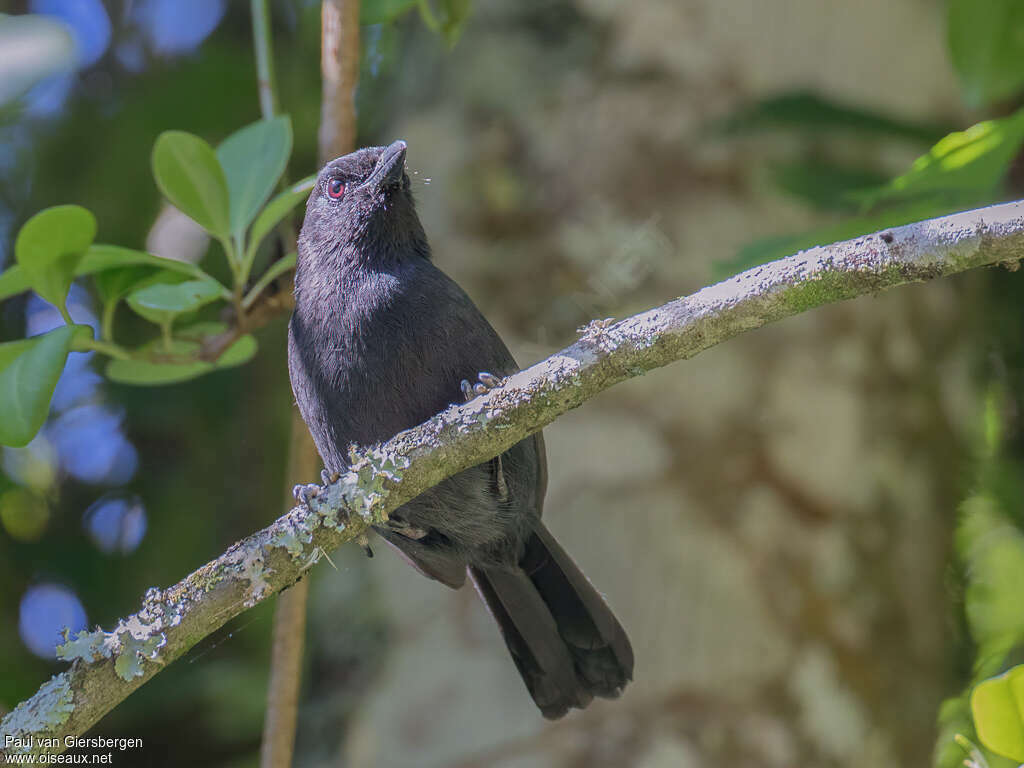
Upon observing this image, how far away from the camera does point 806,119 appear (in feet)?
11.7

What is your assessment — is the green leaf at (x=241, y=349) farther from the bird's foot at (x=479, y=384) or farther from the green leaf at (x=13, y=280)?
the bird's foot at (x=479, y=384)

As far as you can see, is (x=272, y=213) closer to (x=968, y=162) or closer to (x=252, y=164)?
(x=252, y=164)

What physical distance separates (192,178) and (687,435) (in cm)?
158

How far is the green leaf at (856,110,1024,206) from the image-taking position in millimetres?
2422

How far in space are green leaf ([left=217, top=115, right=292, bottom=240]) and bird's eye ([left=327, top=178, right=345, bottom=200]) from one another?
0.79ft

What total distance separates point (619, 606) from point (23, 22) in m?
2.23

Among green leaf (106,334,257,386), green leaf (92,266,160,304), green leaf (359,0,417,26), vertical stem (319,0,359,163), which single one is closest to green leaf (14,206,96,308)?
green leaf (92,266,160,304)

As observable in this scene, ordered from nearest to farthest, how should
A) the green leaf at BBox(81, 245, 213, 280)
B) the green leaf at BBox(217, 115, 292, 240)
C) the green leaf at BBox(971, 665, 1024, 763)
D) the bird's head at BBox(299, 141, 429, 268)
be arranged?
the green leaf at BBox(971, 665, 1024, 763) → the green leaf at BBox(81, 245, 213, 280) → the green leaf at BBox(217, 115, 292, 240) → the bird's head at BBox(299, 141, 429, 268)

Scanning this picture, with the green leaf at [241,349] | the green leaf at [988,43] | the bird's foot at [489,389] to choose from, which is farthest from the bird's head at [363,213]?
the green leaf at [988,43]

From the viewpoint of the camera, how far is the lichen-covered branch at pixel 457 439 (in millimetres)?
1738

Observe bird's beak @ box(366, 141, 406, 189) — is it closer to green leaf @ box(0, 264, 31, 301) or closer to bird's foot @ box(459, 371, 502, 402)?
bird's foot @ box(459, 371, 502, 402)

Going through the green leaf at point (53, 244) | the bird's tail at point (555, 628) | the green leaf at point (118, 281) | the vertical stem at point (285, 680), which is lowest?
the bird's tail at point (555, 628)

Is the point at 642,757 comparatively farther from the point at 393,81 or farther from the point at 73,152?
the point at 73,152

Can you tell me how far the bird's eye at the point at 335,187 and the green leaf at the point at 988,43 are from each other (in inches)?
69.3
